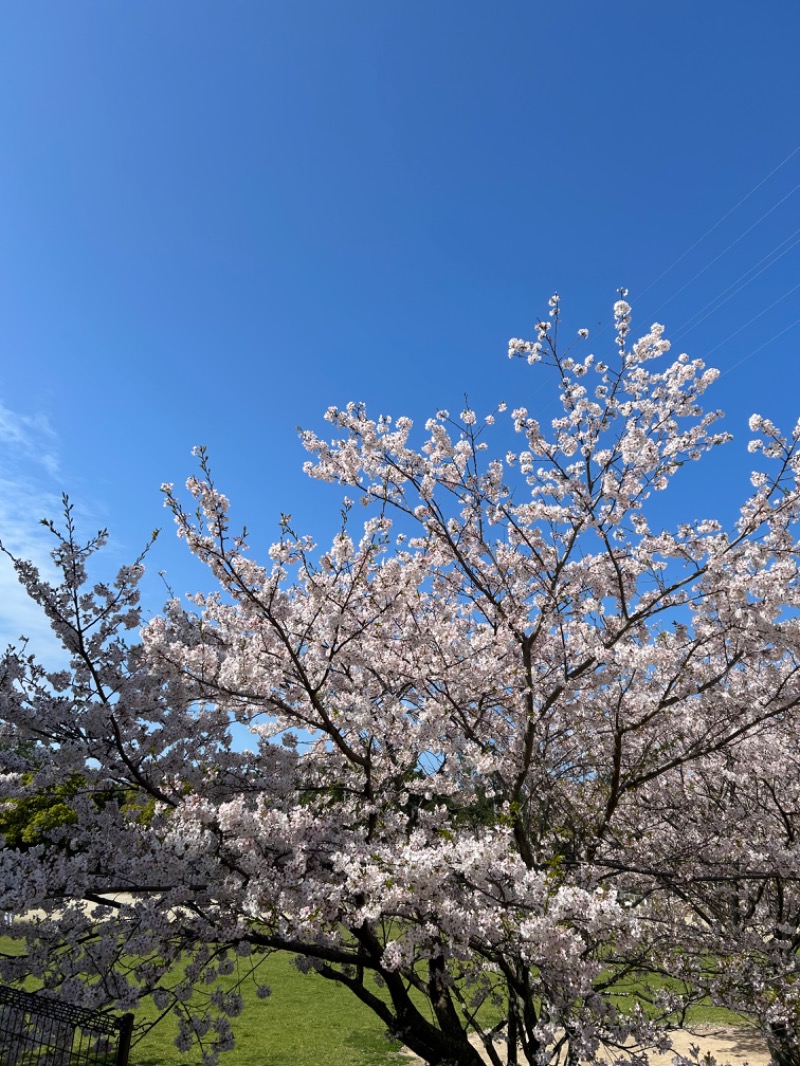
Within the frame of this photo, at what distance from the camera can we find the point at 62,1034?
277 inches

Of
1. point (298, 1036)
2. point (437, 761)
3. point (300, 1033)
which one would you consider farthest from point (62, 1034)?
point (300, 1033)

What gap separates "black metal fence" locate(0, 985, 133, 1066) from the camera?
6.14m

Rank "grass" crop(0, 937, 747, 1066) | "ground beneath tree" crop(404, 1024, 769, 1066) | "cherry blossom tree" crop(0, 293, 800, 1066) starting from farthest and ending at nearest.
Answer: "ground beneath tree" crop(404, 1024, 769, 1066) → "grass" crop(0, 937, 747, 1066) → "cherry blossom tree" crop(0, 293, 800, 1066)

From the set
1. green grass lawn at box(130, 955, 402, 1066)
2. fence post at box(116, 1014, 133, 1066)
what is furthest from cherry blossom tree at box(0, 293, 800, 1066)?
green grass lawn at box(130, 955, 402, 1066)

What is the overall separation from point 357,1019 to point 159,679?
13.7 m

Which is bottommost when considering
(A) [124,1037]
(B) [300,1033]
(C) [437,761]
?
(B) [300,1033]

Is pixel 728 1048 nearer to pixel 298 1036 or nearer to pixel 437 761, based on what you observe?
pixel 298 1036

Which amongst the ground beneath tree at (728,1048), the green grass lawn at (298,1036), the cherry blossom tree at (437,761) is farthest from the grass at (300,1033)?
the cherry blossom tree at (437,761)

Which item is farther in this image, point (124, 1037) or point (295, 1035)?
point (295, 1035)

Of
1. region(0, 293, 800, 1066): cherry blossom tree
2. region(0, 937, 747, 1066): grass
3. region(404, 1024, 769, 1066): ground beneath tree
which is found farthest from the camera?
region(404, 1024, 769, 1066): ground beneath tree

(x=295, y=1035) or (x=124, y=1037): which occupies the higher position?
(x=124, y=1037)

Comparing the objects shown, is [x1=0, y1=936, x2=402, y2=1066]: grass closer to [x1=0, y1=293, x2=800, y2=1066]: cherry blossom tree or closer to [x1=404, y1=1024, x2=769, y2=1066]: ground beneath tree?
[x1=404, y1=1024, x2=769, y2=1066]: ground beneath tree

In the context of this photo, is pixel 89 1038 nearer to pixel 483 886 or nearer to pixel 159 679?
pixel 159 679

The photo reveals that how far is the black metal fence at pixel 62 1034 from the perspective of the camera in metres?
6.14
